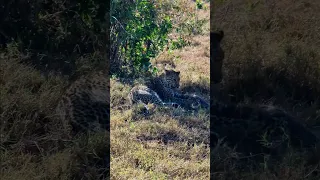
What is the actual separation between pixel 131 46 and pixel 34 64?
1.08m

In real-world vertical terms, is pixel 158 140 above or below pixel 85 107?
below

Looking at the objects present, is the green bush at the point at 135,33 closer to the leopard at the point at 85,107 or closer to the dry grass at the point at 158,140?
the dry grass at the point at 158,140

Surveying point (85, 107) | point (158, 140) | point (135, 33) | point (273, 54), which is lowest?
point (158, 140)

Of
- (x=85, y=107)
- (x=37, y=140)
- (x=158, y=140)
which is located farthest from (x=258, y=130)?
(x=37, y=140)

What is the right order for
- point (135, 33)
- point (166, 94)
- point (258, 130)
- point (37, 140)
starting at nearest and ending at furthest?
point (37, 140)
point (258, 130)
point (166, 94)
point (135, 33)

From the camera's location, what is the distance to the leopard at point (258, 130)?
11.7 ft

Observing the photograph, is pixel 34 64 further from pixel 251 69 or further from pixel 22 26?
pixel 251 69

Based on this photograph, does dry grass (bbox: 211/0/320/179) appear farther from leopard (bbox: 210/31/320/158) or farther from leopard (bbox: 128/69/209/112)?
leopard (bbox: 128/69/209/112)

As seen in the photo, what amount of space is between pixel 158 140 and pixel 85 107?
1.95 ft

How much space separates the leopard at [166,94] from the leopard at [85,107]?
0.64 metres

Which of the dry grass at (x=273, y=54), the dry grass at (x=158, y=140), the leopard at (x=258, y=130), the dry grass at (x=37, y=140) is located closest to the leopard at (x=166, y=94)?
the dry grass at (x=158, y=140)

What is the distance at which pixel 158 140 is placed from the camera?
3832 millimetres

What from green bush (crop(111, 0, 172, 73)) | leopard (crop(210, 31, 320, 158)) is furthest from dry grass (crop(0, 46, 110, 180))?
green bush (crop(111, 0, 172, 73))

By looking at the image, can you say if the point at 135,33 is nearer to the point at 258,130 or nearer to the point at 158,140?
the point at 158,140
